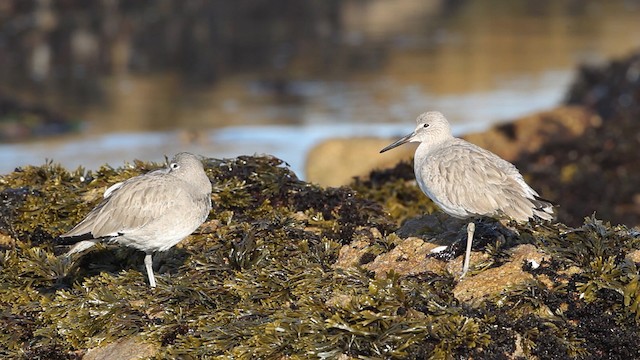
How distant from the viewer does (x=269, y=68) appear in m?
33.2

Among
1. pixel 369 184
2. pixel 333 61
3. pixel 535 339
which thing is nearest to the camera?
pixel 535 339

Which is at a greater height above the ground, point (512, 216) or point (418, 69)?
point (512, 216)

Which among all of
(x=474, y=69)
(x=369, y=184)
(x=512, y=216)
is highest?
(x=512, y=216)

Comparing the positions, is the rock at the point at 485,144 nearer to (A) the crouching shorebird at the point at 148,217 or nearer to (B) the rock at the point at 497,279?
(A) the crouching shorebird at the point at 148,217

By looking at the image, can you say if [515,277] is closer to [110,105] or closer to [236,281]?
[236,281]

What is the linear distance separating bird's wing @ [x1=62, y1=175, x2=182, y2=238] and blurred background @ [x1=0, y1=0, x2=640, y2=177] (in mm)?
11731

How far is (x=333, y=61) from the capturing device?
112ft

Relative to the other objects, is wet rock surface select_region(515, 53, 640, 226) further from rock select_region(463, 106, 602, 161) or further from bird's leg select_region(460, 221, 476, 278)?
bird's leg select_region(460, 221, 476, 278)

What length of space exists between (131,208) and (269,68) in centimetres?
2633

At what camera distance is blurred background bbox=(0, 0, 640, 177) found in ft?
78.2

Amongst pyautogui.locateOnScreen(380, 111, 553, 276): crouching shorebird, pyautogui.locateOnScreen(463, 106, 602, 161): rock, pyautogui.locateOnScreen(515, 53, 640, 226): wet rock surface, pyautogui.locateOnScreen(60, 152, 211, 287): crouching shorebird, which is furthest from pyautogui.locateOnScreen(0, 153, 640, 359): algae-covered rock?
pyautogui.locateOnScreen(463, 106, 602, 161): rock

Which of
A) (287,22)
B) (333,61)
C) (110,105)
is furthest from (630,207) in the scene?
(287,22)

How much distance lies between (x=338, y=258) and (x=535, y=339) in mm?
1839

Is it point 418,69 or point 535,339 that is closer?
point 535,339
